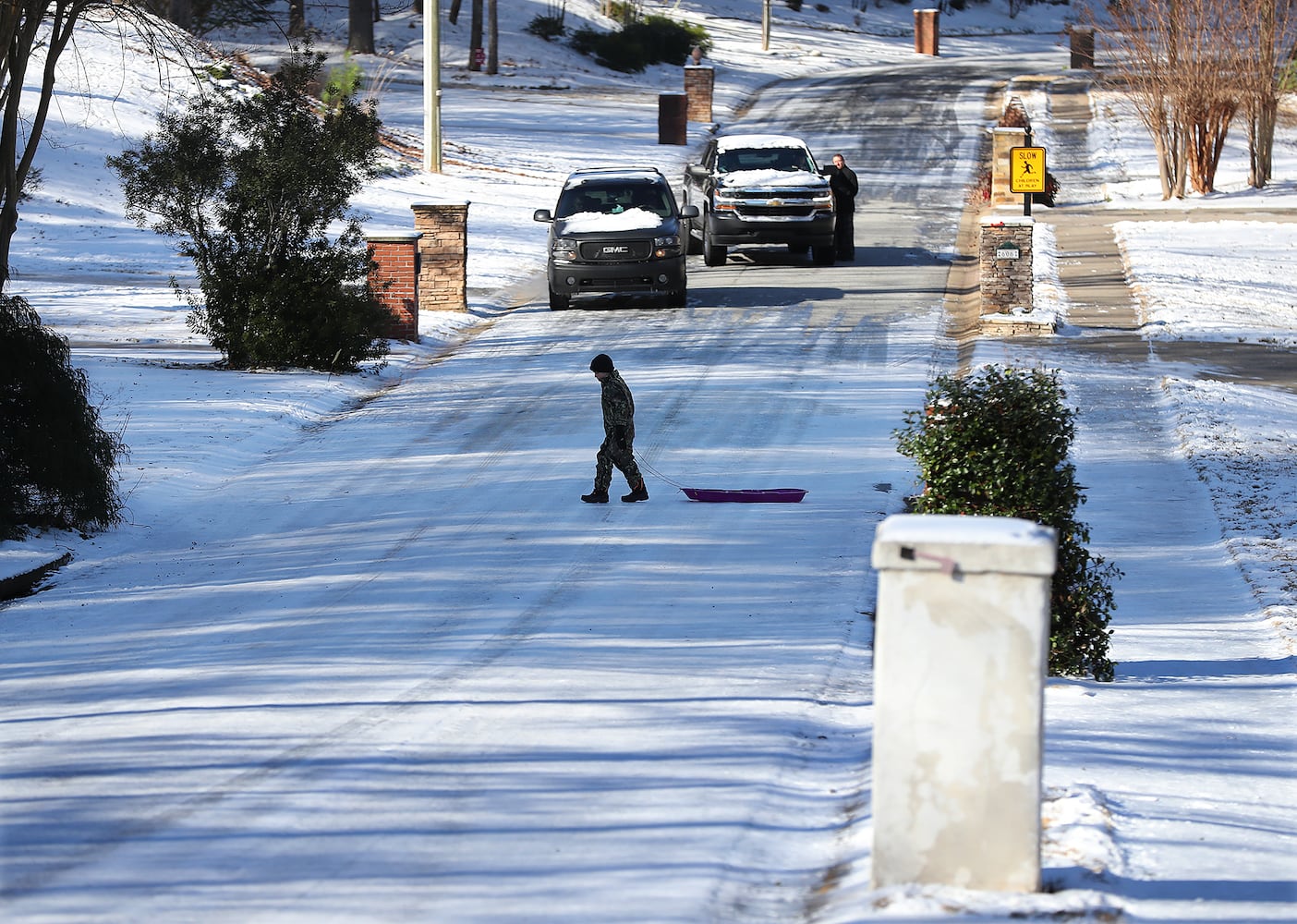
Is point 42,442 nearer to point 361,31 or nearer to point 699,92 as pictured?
point 699,92

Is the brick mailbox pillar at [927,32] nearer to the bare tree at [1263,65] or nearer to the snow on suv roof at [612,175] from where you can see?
the bare tree at [1263,65]

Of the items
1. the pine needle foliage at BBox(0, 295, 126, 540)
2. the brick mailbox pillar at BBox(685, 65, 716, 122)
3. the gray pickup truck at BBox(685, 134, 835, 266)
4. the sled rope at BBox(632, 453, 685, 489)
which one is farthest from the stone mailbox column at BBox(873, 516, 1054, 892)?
the brick mailbox pillar at BBox(685, 65, 716, 122)

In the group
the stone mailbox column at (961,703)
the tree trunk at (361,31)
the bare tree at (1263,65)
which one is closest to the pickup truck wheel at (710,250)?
the bare tree at (1263,65)

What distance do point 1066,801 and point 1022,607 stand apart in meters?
1.41

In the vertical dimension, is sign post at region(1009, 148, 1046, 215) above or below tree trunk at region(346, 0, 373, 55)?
below

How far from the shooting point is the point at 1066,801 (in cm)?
639

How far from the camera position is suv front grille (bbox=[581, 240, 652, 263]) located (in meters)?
22.0

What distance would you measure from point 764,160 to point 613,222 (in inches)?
187

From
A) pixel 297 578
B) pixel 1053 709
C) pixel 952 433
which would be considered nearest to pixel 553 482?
pixel 297 578

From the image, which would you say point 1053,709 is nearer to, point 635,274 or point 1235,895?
point 1235,895

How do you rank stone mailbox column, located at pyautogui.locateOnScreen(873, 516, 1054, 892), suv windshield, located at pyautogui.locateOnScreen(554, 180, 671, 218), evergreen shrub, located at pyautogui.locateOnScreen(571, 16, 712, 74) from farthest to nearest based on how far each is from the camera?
evergreen shrub, located at pyautogui.locateOnScreen(571, 16, 712, 74)
suv windshield, located at pyautogui.locateOnScreen(554, 180, 671, 218)
stone mailbox column, located at pyautogui.locateOnScreen(873, 516, 1054, 892)

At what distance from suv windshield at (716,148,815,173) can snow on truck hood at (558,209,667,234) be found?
13.1 feet

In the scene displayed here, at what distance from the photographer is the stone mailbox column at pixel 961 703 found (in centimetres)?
538

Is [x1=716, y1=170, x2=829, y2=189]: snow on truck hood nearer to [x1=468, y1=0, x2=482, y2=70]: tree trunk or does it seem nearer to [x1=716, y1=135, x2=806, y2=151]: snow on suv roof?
[x1=716, y1=135, x2=806, y2=151]: snow on suv roof
